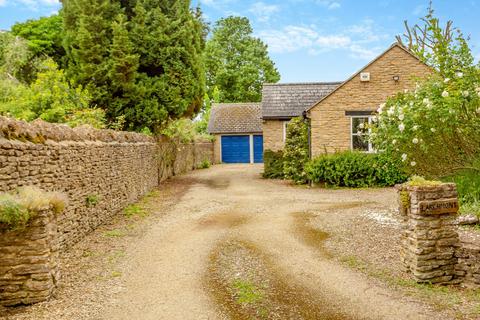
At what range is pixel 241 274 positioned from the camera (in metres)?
7.07

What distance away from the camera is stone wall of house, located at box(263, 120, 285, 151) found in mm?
25453

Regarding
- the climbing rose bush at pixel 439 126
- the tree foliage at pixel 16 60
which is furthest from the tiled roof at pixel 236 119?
the climbing rose bush at pixel 439 126

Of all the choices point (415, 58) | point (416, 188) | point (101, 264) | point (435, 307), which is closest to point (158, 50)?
point (415, 58)

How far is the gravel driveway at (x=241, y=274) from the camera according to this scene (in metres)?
5.60

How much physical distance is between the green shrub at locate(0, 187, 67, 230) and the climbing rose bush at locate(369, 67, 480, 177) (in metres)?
7.67

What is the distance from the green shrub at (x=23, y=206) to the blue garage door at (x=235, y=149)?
31.5 meters

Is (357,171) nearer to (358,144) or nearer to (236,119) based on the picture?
(358,144)

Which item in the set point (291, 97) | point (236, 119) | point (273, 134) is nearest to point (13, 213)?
point (273, 134)

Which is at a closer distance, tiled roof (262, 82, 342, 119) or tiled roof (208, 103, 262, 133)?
tiled roof (262, 82, 342, 119)

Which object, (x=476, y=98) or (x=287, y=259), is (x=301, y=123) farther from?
(x=287, y=259)

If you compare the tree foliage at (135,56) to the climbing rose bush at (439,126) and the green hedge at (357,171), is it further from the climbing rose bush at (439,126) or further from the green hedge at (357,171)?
the climbing rose bush at (439,126)

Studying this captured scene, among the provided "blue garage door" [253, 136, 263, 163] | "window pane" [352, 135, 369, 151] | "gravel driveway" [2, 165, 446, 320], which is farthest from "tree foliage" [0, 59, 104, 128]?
"blue garage door" [253, 136, 263, 163]

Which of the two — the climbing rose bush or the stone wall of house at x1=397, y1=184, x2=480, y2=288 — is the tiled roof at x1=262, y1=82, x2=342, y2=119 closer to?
the climbing rose bush

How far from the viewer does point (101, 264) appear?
25.5ft
